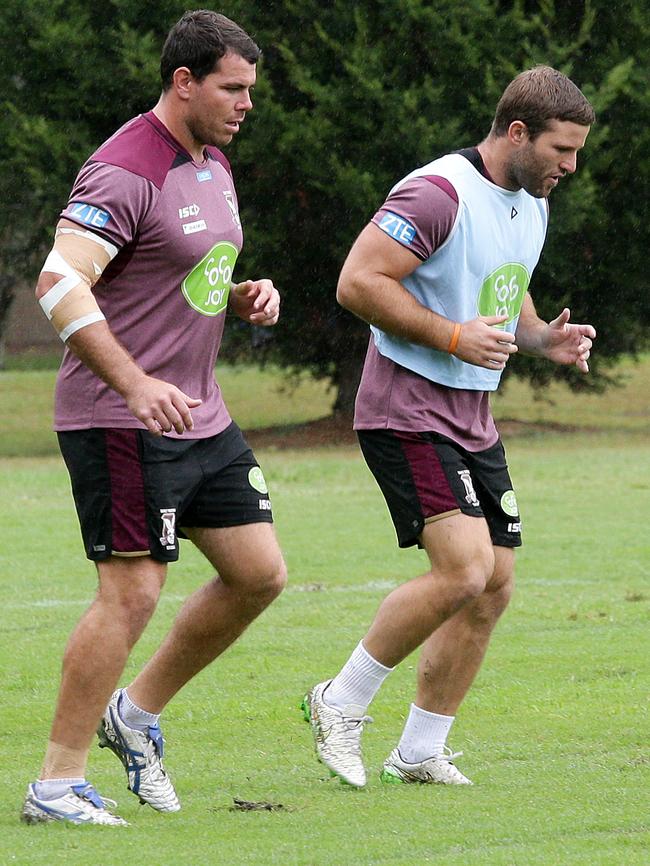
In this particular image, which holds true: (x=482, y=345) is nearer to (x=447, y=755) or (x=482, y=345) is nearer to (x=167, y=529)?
(x=167, y=529)

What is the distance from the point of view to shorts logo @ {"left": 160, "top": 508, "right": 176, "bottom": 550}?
5.07 metres

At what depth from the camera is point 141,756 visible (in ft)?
17.3

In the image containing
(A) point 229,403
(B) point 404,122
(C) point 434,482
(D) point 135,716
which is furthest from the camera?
(A) point 229,403

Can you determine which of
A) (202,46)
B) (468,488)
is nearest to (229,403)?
(468,488)

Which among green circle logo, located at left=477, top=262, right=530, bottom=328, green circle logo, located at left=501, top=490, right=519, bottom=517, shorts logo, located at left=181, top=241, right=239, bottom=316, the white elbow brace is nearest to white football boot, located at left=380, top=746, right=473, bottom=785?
green circle logo, located at left=501, top=490, right=519, bottom=517

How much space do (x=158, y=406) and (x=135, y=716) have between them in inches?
48.3

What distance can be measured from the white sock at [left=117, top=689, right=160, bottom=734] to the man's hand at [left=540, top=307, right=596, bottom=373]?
199 cm

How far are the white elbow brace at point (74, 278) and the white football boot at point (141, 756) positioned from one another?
135cm

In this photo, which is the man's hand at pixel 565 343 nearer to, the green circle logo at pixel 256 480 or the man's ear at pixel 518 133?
the man's ear at pixel 518 133

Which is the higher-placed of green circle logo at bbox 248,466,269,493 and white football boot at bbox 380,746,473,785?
green circle logo at bbox 248,466,269,493

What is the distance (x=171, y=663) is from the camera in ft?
17.8

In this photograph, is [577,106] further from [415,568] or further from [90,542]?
[415,568]

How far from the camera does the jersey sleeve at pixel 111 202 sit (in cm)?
488

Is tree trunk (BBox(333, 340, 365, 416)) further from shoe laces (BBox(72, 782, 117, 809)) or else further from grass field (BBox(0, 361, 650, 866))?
shoe laces (BBox(72, 782, 117, 809))
